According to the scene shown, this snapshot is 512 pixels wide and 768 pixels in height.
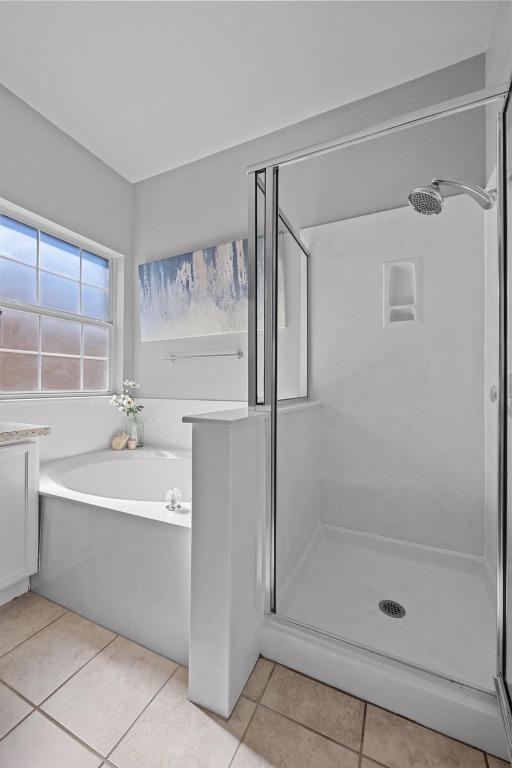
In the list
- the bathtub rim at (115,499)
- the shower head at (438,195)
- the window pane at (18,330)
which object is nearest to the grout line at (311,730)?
the bathtub rim at (115,499)

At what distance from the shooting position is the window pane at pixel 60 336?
2.20 m

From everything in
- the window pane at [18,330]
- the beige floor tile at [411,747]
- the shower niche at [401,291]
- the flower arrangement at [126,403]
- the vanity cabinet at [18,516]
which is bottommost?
the beige floor tile at [411,747]

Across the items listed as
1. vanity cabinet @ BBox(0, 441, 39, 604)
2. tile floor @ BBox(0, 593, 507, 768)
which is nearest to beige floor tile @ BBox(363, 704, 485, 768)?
tile floor @ BBox(0, 593, 507, 768)

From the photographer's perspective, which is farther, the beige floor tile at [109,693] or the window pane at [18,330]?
the window pane at [18,330]

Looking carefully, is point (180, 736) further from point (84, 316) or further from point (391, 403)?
point (84, 316)

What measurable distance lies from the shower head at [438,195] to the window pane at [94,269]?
223cm

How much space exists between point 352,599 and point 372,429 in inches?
32.0

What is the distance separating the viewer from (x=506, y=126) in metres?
0.90

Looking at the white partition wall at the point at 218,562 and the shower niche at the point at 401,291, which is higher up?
the shower niche at the point at 401,291

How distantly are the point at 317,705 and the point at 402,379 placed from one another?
4.51 feet

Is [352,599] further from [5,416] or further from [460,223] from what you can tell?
[5,416]

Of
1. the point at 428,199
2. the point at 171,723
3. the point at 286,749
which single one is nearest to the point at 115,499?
the point at 171,723

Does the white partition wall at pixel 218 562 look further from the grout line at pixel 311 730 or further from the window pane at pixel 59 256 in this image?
the window pane at pixel 59 256

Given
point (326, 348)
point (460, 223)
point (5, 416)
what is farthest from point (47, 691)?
point (460, 223)
